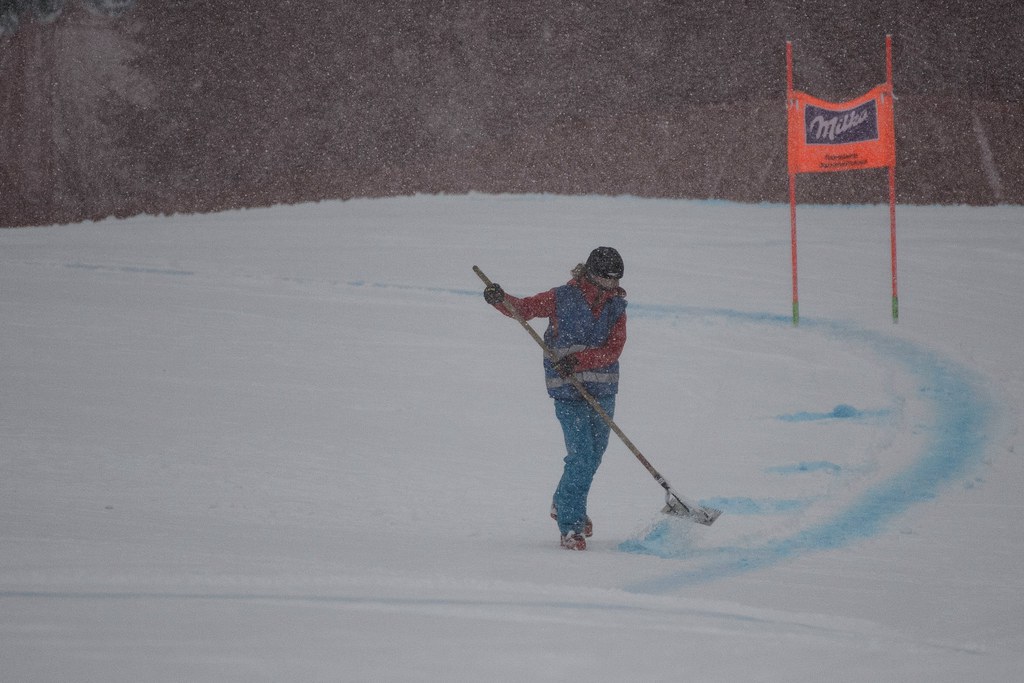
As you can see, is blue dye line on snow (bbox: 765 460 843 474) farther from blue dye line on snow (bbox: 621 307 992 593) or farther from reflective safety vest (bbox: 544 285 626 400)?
A: reflective safety vest (bbox: 544 285 626 400)

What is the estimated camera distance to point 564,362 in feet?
16.0

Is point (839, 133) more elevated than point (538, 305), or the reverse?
point (839, 133)

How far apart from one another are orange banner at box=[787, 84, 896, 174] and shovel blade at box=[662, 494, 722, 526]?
649cm

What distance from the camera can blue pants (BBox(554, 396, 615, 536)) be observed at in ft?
16.5

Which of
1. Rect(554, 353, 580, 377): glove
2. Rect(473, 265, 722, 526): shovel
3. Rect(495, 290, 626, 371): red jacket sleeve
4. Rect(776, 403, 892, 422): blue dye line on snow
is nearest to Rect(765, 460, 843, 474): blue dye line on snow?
Rect(776, 403, 892, 422): blue dye line on snow

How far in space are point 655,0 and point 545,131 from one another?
119 inches

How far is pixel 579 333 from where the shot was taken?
197 inches

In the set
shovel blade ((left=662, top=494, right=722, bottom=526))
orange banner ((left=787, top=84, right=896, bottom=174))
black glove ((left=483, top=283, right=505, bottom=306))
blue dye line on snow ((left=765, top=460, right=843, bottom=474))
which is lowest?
blue dye line on snow ((left=765, top=460, right=843, bottom=474))

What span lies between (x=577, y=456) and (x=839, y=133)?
23.4 feet

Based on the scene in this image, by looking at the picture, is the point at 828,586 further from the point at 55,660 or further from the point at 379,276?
the point at 379,276

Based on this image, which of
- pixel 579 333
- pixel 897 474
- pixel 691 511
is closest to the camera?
pixel 579 333

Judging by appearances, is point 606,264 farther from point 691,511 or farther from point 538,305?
point 691,511

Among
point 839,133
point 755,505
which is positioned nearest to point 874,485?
point 755,505

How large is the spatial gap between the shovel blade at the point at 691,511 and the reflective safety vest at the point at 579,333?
58cm
